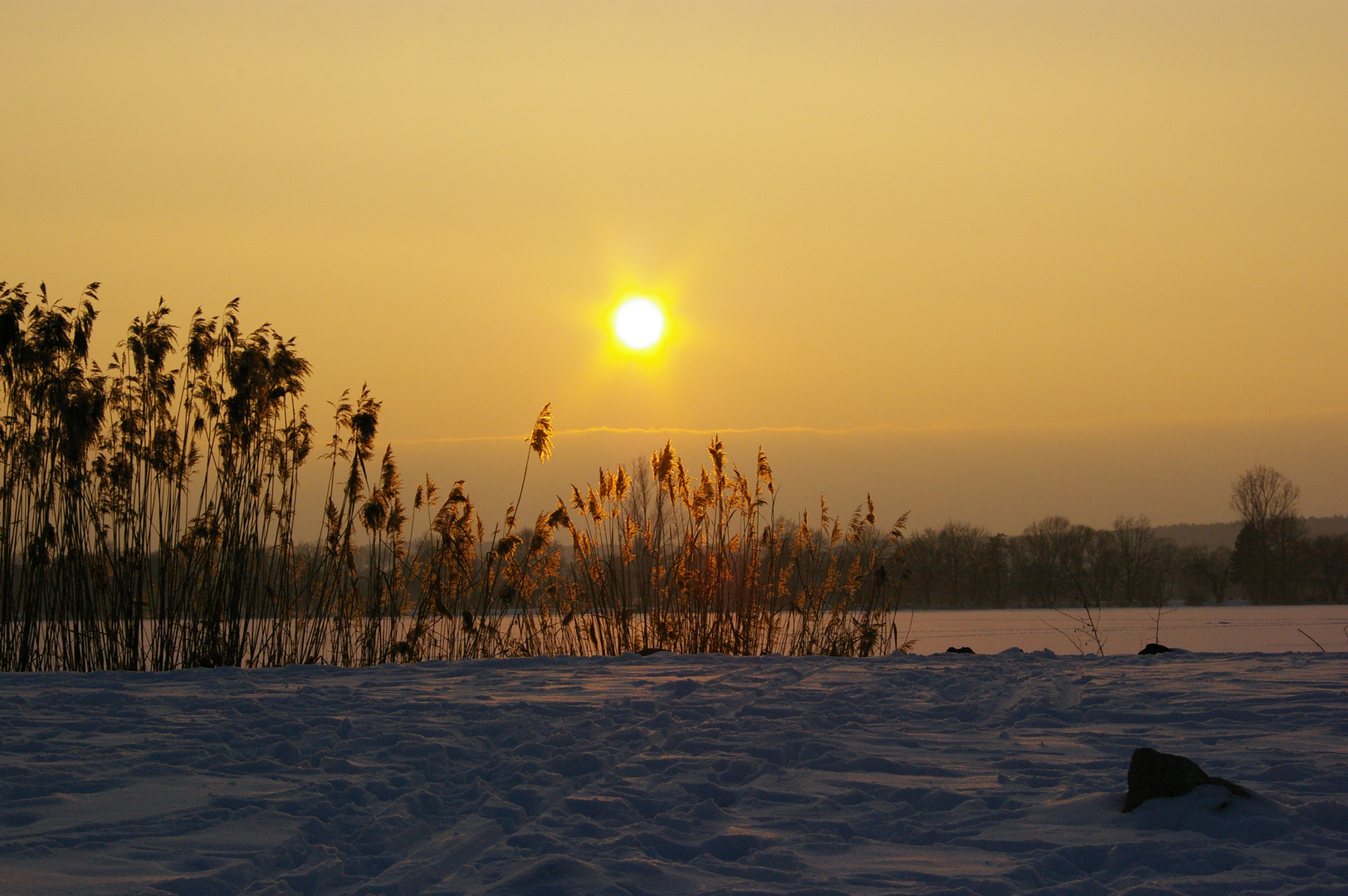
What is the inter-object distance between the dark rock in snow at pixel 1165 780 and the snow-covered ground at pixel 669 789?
0.15 ft

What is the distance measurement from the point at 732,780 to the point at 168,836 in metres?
1.76

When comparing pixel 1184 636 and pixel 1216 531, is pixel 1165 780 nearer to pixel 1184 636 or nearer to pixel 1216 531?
pixel 1184 636

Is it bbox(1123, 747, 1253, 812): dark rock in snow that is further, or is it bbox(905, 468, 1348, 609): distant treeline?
bbox(905, 468, 1348, 609): distant treeline

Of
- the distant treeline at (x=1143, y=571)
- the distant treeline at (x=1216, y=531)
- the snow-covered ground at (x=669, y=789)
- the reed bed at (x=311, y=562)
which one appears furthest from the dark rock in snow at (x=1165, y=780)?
the distant treeline at (x=1216, y=531)

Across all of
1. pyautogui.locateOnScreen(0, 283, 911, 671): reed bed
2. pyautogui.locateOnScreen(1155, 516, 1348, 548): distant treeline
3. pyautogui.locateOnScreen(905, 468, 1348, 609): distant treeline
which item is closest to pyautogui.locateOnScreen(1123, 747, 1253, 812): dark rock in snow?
pyautogui.locateOnScreen(0, 283, 911, 671): reed bed

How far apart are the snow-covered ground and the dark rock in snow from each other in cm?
5

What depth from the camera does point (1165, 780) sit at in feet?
9.19

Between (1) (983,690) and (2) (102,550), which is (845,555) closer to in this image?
(1) (983,690)

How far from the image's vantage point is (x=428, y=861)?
8.02 feet

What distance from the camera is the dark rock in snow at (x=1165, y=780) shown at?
2.79 metres

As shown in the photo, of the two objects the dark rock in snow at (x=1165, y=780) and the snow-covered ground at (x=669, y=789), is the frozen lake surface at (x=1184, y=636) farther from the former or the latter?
the dark rock in snow at (x=1165, y=780)

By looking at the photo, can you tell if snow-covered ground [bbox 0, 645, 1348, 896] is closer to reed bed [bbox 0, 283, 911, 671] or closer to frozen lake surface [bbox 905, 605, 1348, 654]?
reed bed [bbox 0, 283, 911, 671]

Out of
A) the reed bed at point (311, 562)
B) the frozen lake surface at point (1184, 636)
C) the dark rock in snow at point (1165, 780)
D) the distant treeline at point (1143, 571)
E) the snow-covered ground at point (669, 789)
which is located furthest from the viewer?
the distant treeline at point (1143, 571)

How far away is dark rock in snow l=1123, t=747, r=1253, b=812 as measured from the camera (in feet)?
9.14
